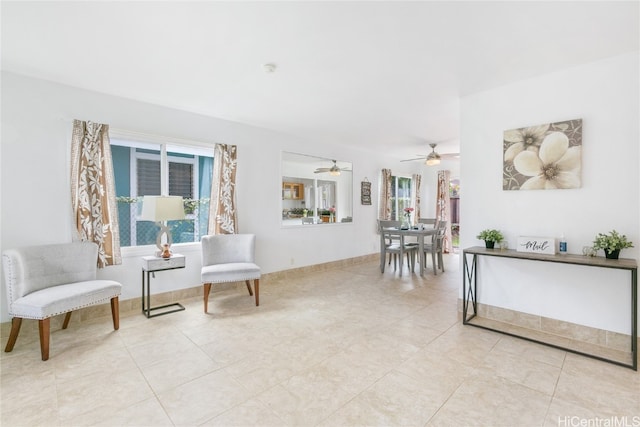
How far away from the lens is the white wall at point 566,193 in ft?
8.08

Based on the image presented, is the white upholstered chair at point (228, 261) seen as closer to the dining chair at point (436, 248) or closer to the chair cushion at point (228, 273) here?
the chair cushion at point (228, 273)

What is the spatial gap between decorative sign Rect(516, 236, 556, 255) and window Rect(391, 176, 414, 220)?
15.7ft

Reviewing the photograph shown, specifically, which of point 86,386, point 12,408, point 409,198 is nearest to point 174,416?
point 86,386

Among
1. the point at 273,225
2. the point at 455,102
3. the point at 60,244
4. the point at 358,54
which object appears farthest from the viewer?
the point at 273,225

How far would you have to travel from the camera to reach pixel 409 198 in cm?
812

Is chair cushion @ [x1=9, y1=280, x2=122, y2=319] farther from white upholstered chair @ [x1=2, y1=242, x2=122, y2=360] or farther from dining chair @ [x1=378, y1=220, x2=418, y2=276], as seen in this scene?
dining chair @ [x1=378, y1=220, x2=418, y2=276]

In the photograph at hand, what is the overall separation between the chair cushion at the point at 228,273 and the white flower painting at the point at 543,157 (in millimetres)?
2968

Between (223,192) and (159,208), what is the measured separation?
105 centimetres

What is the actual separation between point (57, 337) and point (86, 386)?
3.71ft

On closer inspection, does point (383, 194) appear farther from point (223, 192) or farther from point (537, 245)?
point (537, 245)

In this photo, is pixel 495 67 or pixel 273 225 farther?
pixel 273 225

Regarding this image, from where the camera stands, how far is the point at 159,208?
10.4 feet

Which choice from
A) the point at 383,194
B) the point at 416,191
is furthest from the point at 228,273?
the point at 416,191

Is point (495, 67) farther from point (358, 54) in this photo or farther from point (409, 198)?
point (409, 198)
